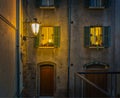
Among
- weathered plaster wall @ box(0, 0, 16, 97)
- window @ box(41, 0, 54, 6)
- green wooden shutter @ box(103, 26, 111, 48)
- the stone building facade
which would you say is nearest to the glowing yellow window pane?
the stone building facade

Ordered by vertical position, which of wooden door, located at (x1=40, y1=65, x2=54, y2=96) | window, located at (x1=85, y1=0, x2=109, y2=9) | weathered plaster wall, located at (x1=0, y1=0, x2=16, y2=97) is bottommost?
wooden door, located at (x1=40, y1=65, x2=54, y2=96)

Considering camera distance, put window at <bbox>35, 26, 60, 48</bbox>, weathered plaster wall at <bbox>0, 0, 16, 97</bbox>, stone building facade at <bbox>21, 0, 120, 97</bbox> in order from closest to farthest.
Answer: weathered plaster wall at <bbox>0, 0, 16, 97</bbox> → window at <bbox>35, 26, 60, 48</bbox> → stone building facade at <bbox>21, 0, 120, 97</bbox>

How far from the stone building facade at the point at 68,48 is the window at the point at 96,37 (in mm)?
223

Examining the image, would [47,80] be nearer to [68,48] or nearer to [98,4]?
[68,48]

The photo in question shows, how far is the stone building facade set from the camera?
15289mm

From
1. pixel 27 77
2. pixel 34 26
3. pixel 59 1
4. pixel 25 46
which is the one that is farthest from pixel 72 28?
pixel 34 26

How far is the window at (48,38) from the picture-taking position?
15188 millimetres

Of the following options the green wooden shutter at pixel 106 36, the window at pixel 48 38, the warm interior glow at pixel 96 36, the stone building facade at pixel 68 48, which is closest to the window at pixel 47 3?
the stone building facade at pixel 68 48

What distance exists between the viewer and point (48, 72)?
15.5m

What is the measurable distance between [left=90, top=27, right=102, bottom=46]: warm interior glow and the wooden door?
3109 millimetres

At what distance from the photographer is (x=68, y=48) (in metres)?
15.4

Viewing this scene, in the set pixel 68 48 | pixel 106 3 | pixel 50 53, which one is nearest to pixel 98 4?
pixel 106 3

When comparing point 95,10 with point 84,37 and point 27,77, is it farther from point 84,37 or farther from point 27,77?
point 27,77

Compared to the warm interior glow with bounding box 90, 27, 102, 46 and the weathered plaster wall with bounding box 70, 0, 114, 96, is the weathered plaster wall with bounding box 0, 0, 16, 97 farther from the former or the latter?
the warm interior glow with bounding box 90, 27, 102, 46
